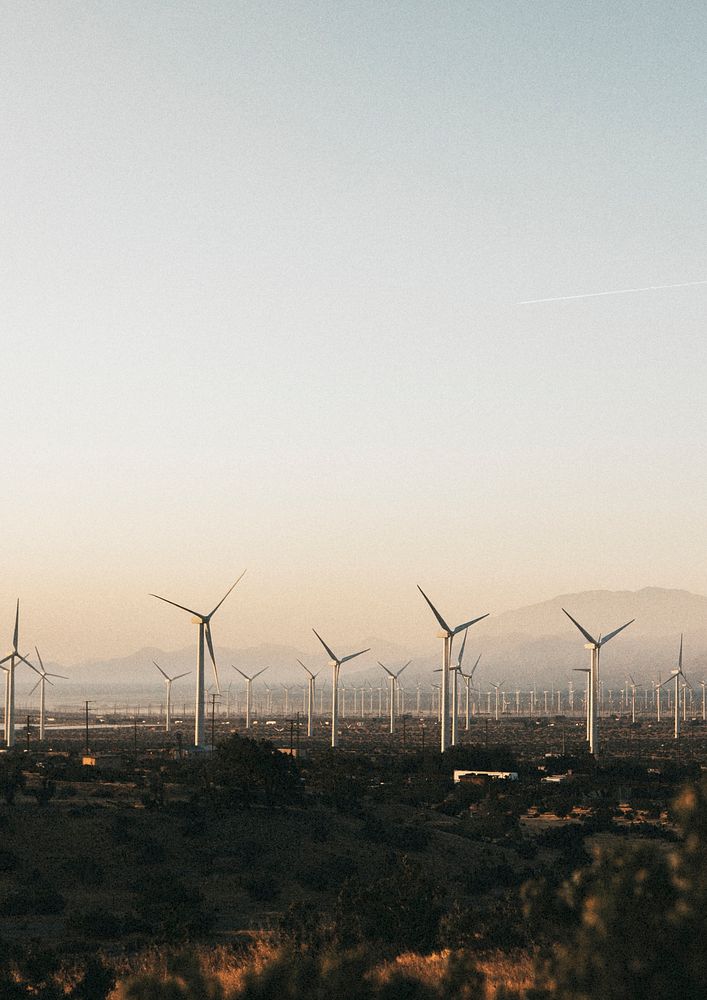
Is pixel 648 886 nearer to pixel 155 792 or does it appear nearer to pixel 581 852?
pixel 581 852

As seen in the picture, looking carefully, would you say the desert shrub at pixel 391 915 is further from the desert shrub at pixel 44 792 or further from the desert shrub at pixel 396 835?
the desert shrub at pixel 44 792

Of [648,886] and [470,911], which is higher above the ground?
[648,886]

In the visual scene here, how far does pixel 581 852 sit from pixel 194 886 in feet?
71.7

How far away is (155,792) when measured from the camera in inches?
2825

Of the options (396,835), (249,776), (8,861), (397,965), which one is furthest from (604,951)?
(249,776)

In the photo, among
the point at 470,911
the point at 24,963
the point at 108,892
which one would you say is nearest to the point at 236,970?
the point at 24,963

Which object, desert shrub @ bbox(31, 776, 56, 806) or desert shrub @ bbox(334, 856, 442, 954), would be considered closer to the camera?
desert shrub @ bbox(334, 856, 442, 954)

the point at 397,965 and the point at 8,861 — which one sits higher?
the point at 8,861

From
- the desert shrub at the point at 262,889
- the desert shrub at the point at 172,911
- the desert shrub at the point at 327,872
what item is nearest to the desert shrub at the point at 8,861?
the desert shrub at the point at 172,911

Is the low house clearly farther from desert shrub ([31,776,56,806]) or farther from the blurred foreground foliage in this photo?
the blurred foreground foliage

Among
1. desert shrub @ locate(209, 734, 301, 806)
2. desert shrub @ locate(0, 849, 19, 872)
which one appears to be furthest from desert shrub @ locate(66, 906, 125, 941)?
desert shrub @ locate(209, 734, 301, 806)

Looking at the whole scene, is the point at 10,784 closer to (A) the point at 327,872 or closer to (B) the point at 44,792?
(B) the point at 44,792

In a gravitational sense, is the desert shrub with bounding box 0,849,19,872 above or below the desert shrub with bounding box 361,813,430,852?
above

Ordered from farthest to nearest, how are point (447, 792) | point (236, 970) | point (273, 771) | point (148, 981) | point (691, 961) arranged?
point (447, 792) < point (273, 771) < point (236, 970) < point (148, 981) < point (691, 961)
